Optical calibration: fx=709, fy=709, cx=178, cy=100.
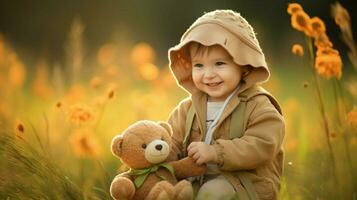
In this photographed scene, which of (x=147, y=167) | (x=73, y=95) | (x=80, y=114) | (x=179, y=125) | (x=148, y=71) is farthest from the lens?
(x=148, y=71)

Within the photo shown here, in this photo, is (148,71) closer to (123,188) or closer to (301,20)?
(301,20)

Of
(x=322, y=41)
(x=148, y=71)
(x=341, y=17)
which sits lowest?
(x=148, y=71)

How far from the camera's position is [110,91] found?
3.48 meters

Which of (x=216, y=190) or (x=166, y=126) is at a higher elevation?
(x=166, y=126)

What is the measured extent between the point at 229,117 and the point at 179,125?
0.28 m

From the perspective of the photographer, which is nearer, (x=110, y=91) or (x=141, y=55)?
Answer: (x=110, y=91)

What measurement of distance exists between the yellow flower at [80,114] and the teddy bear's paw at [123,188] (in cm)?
64

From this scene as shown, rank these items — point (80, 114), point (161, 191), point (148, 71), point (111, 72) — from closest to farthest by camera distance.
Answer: point (161, 191) → point (80, 114) → point (111, 72) → point (148, 71)

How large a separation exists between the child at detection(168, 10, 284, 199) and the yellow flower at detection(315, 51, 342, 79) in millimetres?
251

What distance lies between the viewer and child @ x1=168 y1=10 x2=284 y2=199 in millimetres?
2947

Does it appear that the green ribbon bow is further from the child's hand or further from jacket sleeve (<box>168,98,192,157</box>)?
jacket sleeve (<box>168,98,192,157</box>)

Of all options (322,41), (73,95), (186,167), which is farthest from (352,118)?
(73,95)

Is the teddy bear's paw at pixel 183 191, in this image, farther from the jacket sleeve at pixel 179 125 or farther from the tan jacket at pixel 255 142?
the jacket sleeve at pixel 179 125

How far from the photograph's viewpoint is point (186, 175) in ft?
9.87
